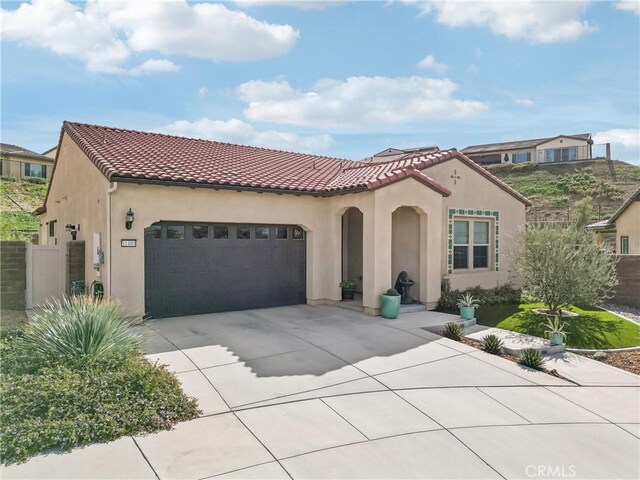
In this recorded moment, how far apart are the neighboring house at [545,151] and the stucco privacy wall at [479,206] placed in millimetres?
45779

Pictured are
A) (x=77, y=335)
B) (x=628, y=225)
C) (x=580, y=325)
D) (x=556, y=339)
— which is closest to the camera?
(x=77, y=335)

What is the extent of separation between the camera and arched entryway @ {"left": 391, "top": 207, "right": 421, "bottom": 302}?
1404cm

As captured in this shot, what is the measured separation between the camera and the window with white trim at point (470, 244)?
1546 centimetres

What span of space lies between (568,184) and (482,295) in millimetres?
39399

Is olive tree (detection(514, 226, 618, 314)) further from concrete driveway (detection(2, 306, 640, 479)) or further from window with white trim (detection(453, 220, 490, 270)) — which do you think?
concrete driveway (detection(2, 306, 640, 479))

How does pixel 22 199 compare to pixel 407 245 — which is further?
pixel 22 199

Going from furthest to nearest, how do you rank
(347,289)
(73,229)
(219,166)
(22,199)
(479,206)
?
(22,199) < (479,206) < (347,289) < (73,229) < (219,166)

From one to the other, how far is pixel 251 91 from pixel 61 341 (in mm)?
12164

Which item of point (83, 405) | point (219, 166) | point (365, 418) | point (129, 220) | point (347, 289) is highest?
point (219, 166)

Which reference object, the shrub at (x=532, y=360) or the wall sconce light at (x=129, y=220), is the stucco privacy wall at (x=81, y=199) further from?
the shrub at (x=532, y=360)

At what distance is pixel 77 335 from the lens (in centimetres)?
668

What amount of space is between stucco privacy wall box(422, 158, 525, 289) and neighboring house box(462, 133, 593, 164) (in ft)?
150

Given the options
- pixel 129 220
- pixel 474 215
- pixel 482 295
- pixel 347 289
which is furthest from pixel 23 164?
pixel 482 295

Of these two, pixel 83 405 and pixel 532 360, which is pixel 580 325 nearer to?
pixel 532 360
